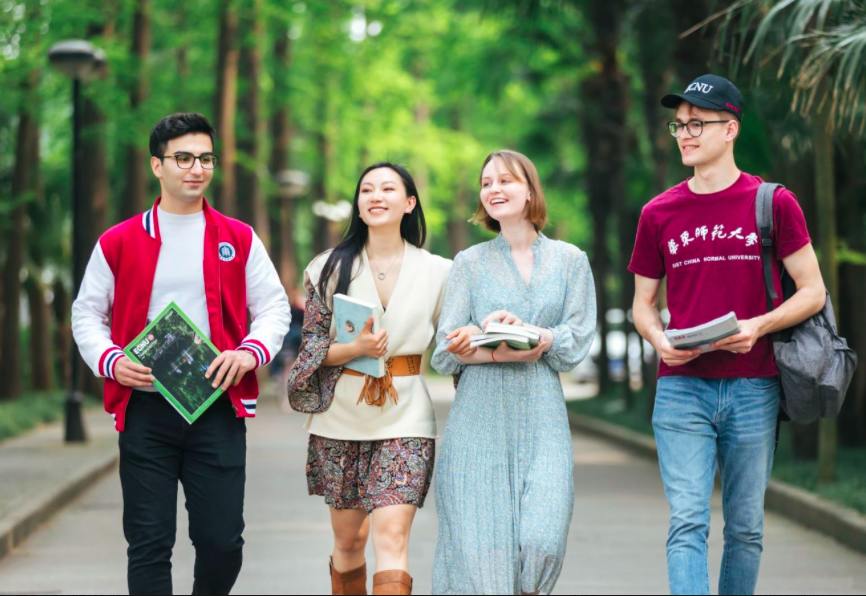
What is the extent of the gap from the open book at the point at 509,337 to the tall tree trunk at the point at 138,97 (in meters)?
16.4

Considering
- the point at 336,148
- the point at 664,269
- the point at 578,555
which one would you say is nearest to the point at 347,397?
the point at 664,269

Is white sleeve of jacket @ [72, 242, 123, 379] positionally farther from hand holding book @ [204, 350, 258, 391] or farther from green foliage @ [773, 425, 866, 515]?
green foliage @ [773, 425, 866, 515]

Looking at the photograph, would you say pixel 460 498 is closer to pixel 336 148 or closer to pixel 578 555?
pixel 578 555

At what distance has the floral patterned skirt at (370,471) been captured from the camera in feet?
18.6

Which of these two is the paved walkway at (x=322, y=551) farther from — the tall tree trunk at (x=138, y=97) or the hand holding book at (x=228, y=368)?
the tall tree trunk at (x=138, y=97)

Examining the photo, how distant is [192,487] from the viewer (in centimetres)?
555

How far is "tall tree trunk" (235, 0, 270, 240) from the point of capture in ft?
92.6

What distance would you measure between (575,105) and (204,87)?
827 centimetres

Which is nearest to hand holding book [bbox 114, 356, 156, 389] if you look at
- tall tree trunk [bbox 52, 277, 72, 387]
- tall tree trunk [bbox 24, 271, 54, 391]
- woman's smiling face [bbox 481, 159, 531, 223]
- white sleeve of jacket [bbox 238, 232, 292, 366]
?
white sleeve of jacket [bbox 238, 232, 292, 366]

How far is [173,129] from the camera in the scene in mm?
5582

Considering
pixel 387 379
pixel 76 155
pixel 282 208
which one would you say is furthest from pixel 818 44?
pixel 282 208

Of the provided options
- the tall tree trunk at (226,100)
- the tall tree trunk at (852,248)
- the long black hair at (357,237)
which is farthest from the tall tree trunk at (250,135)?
the long black hair at (357,237)

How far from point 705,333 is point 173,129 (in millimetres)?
2207

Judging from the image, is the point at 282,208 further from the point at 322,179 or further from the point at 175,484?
the point at 175,484
